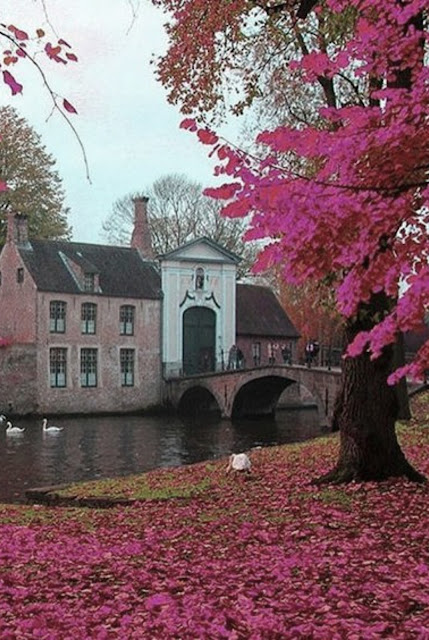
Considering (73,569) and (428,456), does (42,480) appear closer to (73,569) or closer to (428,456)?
(428,456)

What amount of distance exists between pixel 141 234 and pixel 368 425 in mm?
37613

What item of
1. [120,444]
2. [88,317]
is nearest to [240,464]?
[120,444]

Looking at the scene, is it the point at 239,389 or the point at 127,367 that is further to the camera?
the point at 127,367

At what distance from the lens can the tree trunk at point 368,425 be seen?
10.3 meters

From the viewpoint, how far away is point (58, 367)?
40719mm

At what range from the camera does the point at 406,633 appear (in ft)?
15.7

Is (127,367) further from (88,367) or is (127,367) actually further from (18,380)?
(18,380)

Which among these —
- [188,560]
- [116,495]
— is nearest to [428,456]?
[116,495]

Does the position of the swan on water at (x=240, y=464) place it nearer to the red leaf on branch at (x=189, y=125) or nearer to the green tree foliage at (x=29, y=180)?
the red leaf on branch at (x=189, y=125)

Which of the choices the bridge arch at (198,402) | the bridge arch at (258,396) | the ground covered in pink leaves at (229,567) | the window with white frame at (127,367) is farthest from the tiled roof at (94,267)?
the ground covered in pink leaves at (229,567)

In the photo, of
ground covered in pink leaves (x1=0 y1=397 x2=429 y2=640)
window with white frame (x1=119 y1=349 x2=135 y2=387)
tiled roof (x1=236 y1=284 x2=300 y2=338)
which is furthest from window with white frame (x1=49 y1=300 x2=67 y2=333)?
ground covered in pink leaves (x1=0 y1=397 x2=429 y2=640)

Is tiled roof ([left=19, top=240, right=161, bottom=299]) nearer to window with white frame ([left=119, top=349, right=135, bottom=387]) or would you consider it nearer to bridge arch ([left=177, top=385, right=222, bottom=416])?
window with white frame ([left=119, top=349, right=135, bottom=387])

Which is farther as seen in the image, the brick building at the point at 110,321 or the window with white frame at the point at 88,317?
the window with white frame at the point at 88,317

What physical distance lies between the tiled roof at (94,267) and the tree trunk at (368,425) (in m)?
31.6
